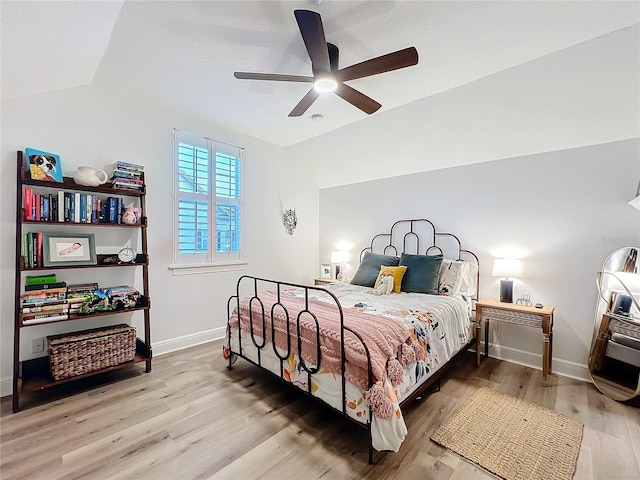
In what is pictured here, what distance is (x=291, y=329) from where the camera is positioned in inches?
88.9

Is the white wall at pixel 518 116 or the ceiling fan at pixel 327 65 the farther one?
the white wall at pixel 518 116

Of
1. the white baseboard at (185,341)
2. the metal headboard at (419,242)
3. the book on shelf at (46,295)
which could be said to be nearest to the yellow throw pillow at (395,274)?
the metal headboard at (419,242)

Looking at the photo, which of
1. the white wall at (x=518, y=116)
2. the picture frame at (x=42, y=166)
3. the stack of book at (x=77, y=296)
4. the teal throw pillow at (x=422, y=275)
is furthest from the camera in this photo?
the teal throw pillow at (x=422, y=275)

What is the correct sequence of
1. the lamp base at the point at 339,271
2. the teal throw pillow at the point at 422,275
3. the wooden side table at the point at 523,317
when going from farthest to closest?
the lamp base at the point at 339,271, the teal throw pillow at the point at 422,275, the wooden side table at the point at 523,317

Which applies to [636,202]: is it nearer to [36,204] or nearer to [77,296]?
[77,296]

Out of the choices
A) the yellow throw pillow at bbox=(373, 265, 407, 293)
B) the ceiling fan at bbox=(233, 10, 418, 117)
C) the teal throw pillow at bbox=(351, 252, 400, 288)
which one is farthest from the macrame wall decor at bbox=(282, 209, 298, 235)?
the ceiling fan at bbox=(233, 10, 418, 117)

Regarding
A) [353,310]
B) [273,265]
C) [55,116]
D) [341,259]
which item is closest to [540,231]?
[353,310]

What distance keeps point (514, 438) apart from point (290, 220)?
372 centimetres

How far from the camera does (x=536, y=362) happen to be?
9.92 feet

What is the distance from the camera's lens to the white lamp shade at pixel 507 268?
301 centimetres

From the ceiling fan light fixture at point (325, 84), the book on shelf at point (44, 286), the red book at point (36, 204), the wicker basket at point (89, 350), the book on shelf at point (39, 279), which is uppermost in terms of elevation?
the ceiling fan light fixture at point (325, 84)

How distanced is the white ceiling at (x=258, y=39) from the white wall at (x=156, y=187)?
20 centimetres

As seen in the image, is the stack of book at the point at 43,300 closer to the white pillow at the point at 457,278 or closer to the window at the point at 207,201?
the window at the point at 207,201

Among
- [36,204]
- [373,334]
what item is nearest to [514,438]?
[373,334]
